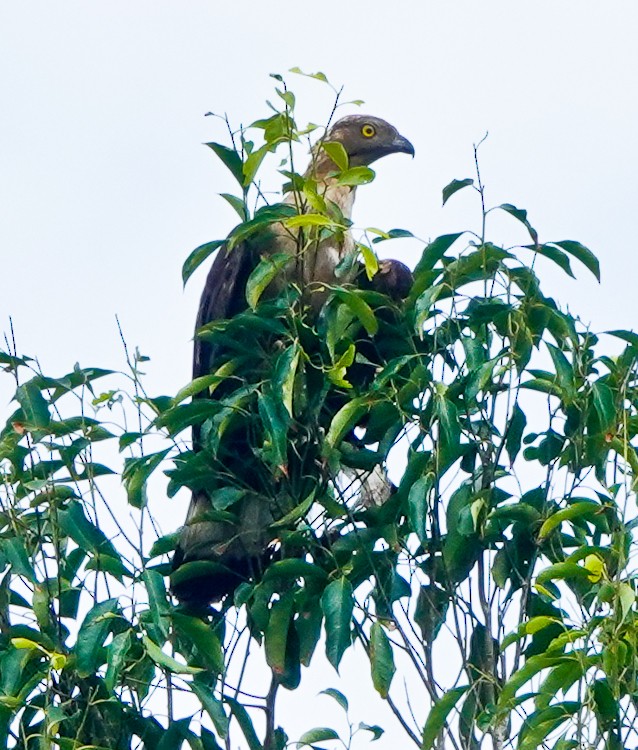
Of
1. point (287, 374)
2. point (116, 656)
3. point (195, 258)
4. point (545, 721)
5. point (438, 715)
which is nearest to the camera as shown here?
point (545, 721)

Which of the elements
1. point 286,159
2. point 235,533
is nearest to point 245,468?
point 235,533

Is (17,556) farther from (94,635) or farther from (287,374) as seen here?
(287,374)

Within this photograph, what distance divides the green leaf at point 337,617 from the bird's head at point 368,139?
9.63ft

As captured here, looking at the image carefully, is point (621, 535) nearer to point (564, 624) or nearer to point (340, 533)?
point (564, 624)

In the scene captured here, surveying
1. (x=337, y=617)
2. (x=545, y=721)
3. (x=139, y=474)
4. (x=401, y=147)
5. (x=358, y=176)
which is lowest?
(x=545, y=721)

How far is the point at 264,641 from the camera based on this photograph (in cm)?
478

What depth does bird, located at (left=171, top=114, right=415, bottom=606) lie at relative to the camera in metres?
5.02

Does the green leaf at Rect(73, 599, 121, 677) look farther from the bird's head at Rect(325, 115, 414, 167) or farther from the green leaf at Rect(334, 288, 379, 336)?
the bird's head at Rect(325, 115, 414, 167)

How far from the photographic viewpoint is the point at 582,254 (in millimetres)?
4781

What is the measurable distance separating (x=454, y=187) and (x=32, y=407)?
1405 mm

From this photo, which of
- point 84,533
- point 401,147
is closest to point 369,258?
point 84,533

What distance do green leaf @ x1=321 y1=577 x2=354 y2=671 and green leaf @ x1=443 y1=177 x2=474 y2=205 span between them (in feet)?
3.67

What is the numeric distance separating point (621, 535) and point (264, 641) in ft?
3.81

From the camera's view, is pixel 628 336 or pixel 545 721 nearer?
pixel 545 721
